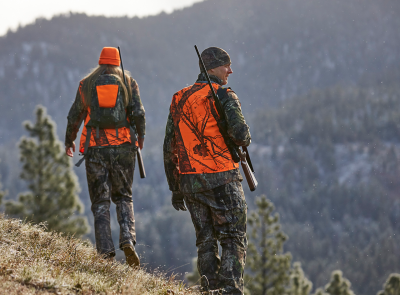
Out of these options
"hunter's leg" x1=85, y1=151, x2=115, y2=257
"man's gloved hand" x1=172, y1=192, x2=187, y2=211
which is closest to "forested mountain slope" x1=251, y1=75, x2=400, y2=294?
"hunter's leg" x1=85, y1=151, x2=115, y2=257

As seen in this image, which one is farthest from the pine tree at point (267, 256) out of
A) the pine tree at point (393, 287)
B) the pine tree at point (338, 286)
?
the pine tree at point (393, 287)

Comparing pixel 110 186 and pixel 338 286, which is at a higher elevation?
pixel 110 186

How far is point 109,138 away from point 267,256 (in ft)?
66.3

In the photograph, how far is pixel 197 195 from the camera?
3367 mm

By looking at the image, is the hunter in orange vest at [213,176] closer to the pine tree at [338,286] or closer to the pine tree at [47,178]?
the pine tree at [47,178]

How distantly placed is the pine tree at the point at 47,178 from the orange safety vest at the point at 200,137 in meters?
16.4

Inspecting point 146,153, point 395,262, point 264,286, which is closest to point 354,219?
point 395,262

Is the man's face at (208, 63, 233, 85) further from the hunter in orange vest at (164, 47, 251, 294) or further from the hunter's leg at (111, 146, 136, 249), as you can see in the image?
the hunter's leg at (111, 146, 136, 249)

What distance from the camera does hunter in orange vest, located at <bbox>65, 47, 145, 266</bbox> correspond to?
14.1ft

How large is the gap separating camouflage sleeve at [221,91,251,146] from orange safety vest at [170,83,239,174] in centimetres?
12

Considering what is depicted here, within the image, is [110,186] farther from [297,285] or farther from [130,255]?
[297,285]

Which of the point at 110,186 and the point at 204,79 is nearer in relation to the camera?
the point at 204,79

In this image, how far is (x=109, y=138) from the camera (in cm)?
441

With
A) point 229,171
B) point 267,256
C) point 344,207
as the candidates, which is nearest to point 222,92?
point 229,171
